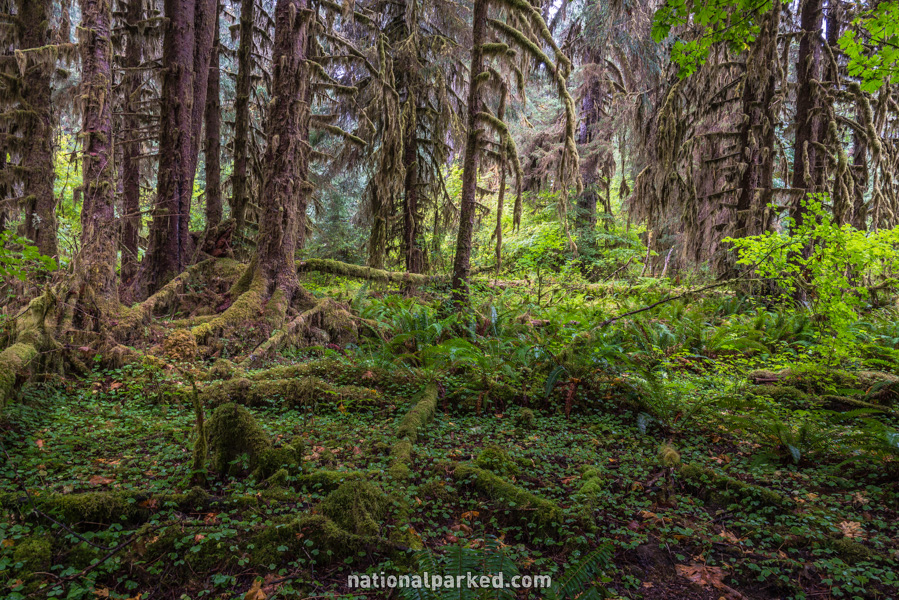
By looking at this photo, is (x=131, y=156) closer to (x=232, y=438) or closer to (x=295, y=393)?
(x=295, y=393)

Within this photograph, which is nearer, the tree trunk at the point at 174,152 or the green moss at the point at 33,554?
the green moss at the point at 33,554

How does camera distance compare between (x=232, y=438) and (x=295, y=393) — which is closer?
(x=232, y=438)

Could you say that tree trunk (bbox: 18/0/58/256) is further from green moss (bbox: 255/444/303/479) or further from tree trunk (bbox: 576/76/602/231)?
tree trunk (bbox: 576/76/602/231)

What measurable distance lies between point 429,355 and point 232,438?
109 inches

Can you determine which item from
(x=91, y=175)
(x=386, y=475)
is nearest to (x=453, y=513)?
(x=386, y=475)

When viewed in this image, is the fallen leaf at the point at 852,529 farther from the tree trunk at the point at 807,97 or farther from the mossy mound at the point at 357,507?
the tree trunk at the point at 807,97

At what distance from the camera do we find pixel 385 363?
212 inches

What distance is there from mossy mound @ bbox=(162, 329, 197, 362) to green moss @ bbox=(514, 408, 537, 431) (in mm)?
3979

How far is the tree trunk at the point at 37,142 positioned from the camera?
8594 millimetres

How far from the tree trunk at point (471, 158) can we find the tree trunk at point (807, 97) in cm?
583

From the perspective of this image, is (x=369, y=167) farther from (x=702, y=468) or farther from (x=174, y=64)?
(x=702, y=468)

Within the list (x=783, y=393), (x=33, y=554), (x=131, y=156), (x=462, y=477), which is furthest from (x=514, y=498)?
(x=131, y=156)

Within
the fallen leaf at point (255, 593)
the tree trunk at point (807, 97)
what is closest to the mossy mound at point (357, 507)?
the fallen leaf at point (255, 593)

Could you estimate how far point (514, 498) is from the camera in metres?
2.84
